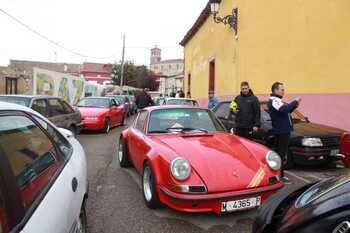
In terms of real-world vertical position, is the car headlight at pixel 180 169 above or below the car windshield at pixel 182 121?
below

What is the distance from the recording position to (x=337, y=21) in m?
9.35

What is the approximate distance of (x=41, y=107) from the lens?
8.78 m

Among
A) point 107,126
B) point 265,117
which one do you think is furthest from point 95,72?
Result: point 265,117

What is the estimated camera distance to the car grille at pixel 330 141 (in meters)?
7.01

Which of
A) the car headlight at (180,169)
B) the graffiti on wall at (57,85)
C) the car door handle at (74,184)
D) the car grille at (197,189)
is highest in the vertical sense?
the graffiti on wall at (57,85)

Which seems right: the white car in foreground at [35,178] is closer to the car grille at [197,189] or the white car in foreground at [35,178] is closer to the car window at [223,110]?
the car grille at [197,189]

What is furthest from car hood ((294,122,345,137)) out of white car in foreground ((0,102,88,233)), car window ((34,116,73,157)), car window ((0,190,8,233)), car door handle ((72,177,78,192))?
car window ((0,190,8,233))

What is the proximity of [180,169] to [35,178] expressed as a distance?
83.8 inches

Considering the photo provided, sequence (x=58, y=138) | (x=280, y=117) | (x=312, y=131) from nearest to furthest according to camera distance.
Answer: (x=58, y=138)
(x=280, y=117)
(x=312, y=131)

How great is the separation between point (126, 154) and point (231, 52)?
11240 mm

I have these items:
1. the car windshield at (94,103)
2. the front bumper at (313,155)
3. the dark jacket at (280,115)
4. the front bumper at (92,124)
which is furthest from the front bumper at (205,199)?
the car windshield at (94,103)

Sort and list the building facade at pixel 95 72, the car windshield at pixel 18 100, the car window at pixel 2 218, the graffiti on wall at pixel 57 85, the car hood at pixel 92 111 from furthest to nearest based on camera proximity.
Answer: the building facade at pixel 95 72 → the graffiti on wall at pixel 57 85 → the car hood at pixel 92 111 → the car windshield at pixel 18 100 → the car window at pixel 2 218

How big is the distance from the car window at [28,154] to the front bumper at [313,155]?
17.0 ft

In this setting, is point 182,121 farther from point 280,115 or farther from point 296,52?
point 296,52
